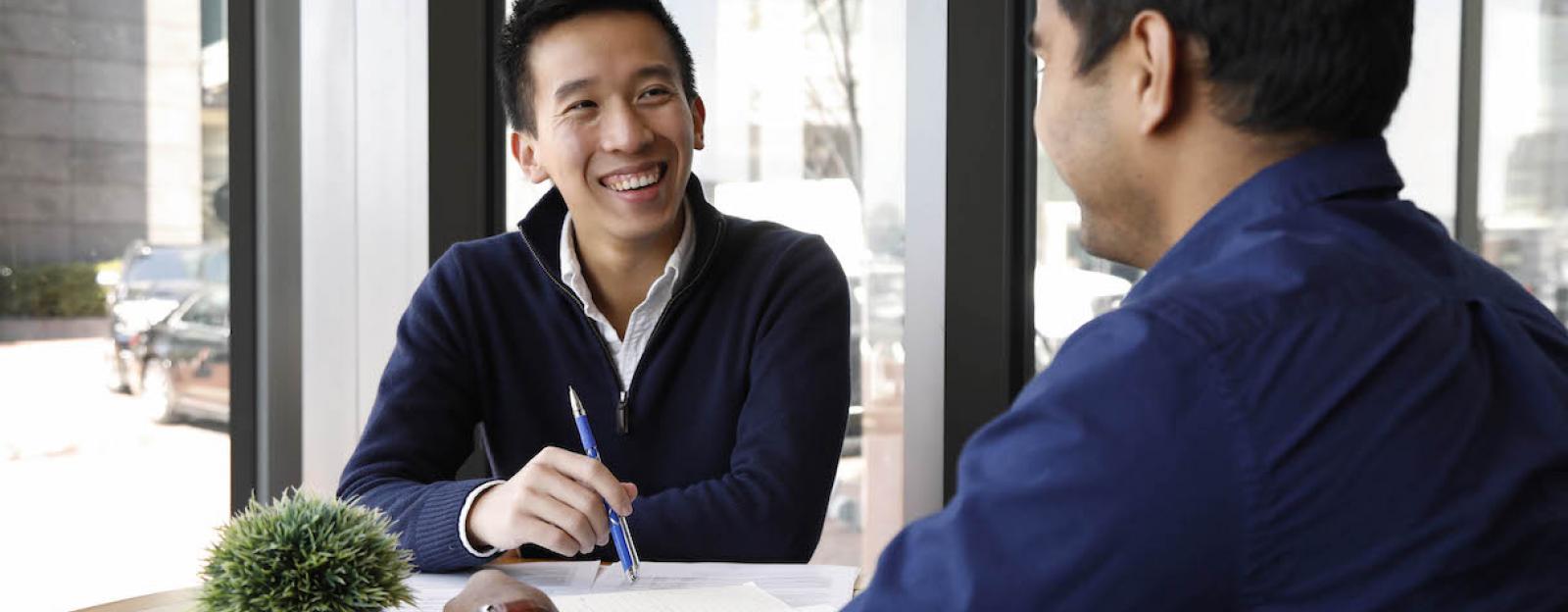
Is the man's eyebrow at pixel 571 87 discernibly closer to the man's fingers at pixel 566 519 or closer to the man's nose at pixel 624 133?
the man's nose at pixel 624 133

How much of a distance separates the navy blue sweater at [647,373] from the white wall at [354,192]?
0.82m

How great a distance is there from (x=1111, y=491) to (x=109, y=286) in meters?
2.29

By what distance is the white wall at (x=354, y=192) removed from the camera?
2617 millimetres

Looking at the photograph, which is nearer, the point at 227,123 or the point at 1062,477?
the point at 1062,477

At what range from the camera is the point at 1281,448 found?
610 mm

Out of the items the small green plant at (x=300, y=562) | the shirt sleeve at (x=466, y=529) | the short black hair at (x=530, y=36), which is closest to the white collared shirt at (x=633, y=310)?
the short black hair at (x=530, y=36)

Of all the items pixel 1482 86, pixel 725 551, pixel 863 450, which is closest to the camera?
pixel 725 551

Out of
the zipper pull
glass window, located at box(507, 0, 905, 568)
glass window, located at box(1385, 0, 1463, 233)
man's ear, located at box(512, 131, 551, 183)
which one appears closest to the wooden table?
the zipper pull

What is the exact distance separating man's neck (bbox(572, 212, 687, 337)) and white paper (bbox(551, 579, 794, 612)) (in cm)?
67

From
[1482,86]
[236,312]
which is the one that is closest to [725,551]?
[236,312]

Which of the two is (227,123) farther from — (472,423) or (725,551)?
(725,551)

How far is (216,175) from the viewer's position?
8.34 feet

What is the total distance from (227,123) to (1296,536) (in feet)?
7.73

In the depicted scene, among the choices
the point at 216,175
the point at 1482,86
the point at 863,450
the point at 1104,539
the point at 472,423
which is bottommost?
the point at 863,450
